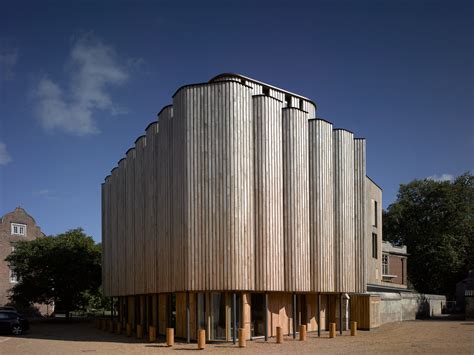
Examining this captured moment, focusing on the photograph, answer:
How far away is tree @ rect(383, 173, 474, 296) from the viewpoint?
6550cm

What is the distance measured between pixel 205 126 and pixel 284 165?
486cm

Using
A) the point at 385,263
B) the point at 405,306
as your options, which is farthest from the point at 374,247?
the point at 385,263

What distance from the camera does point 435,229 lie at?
6694 cm

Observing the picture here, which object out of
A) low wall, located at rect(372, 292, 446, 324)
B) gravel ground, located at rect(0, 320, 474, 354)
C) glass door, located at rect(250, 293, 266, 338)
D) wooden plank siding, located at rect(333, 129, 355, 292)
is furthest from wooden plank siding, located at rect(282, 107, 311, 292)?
low wall, located at rect(372, 292, 446, 324)

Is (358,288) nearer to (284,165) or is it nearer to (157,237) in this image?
(284,165)

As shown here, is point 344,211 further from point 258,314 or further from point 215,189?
point 215,189

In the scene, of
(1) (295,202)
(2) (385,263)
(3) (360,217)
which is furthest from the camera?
(2) (385,263)

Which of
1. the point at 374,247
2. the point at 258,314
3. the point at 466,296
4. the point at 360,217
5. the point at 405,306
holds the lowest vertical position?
the point at 405,306

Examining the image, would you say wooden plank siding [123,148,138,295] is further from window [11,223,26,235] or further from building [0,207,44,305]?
window [11,223,26,235]

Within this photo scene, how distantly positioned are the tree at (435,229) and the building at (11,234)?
149ft

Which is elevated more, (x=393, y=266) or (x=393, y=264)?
(x=393, y=264)

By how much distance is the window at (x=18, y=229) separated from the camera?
5381 cm

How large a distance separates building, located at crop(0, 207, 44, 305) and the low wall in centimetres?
3539

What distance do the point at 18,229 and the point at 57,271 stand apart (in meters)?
14.1
